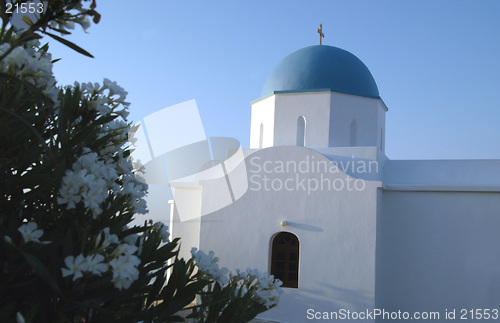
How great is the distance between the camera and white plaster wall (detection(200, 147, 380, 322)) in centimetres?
863

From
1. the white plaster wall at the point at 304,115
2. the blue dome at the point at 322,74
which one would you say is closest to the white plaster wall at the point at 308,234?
the white plaster wall at the point at 304,115

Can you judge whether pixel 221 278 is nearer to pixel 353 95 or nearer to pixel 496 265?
pixel 496 265

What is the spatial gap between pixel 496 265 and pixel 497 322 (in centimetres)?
104

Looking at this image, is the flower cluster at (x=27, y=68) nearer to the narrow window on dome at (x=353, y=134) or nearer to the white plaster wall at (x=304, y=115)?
the white plaster wall at (x=304, y=115)

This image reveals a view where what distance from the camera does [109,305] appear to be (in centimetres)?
175

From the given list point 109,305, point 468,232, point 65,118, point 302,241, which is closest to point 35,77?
point 65,118

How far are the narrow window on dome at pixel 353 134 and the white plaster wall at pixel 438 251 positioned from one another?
66.3 inches

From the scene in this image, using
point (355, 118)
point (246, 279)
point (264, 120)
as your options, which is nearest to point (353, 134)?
point (355, 118)

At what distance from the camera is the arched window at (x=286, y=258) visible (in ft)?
30.0

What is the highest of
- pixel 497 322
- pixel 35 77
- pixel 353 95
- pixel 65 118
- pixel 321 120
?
pixel 353 95
